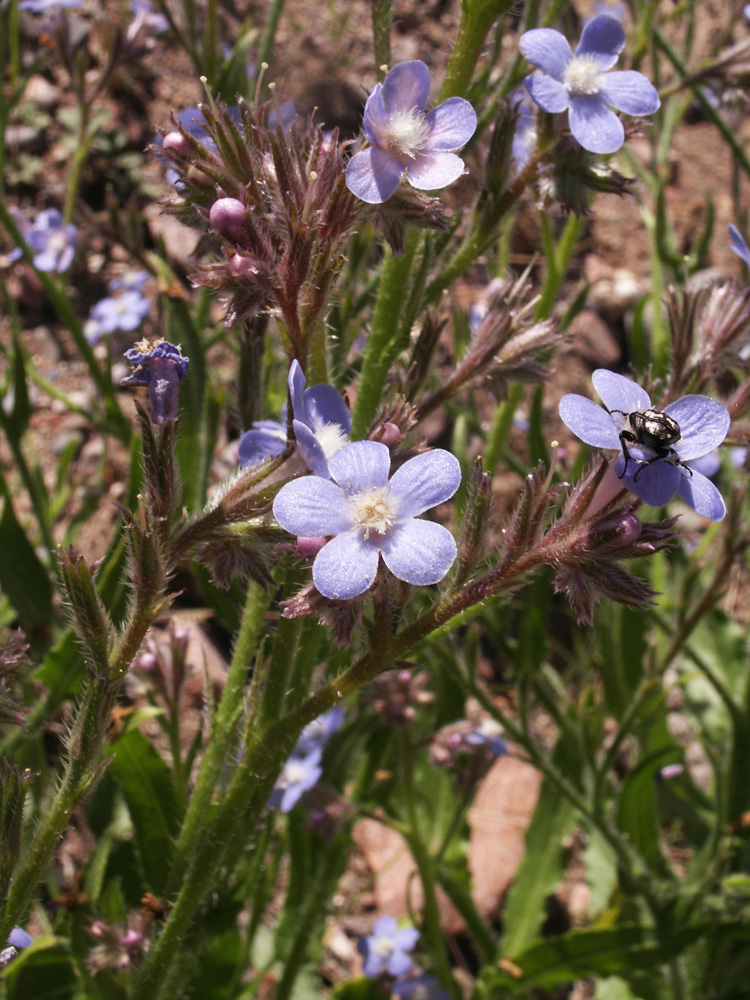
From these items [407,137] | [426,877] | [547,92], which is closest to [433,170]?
[407,137]

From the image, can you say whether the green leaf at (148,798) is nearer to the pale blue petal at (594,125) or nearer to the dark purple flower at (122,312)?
the pale blue petal at (594,125)

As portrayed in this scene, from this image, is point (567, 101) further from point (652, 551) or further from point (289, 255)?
point (652, 551)

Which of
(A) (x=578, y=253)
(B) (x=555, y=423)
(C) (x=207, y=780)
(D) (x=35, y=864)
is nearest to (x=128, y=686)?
(C) (x=207, y=780)

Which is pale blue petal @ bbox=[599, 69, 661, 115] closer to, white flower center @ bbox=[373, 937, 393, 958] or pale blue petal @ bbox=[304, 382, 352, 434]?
pale blue petal @ bbox=[304, 382, 352, 434]

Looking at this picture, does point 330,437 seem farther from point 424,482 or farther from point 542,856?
point 542,856

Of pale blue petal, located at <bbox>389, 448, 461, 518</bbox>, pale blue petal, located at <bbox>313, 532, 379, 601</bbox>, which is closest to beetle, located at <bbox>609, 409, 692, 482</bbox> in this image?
pale blue petal, located at <bbox>389, 448, 461, 518</bbox>

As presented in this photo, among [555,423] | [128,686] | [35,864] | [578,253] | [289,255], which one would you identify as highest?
[578,253]
